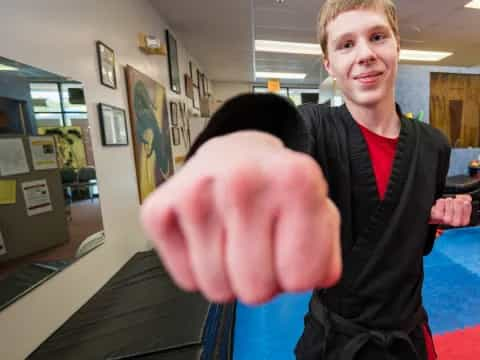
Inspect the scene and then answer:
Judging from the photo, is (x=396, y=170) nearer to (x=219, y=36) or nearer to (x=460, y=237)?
(x=460, y=237)

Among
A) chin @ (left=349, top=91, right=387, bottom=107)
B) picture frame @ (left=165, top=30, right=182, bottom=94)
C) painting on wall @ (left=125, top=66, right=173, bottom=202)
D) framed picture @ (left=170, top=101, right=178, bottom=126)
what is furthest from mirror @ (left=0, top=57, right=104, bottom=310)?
picture frame @ (left=165, top=30, right=182, bottom=94)

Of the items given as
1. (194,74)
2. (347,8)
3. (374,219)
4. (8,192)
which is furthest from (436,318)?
(194,74)

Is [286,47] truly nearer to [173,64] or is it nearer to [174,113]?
[173,64]

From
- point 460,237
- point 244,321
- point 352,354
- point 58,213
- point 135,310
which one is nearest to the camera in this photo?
point 352,354

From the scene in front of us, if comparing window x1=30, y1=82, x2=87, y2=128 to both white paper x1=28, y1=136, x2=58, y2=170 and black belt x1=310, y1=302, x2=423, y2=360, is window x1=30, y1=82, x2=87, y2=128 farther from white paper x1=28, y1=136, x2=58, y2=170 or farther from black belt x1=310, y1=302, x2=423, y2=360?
black belt x1=310, y1=302, x2=423, y2=360

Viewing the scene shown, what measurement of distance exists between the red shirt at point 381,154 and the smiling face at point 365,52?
76mm

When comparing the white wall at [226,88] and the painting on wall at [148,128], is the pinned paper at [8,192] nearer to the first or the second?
the painting on wall at [148,128]

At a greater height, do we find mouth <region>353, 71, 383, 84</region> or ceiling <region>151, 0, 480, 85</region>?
ceiling <region>151, 0, 480, 85</region>

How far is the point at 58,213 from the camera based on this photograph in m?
1.03

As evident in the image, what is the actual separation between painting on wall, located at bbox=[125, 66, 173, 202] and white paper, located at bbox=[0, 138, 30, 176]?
0.95 metres

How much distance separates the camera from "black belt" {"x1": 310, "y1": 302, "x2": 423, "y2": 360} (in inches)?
21.4

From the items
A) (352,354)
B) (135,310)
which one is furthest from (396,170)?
(135,310)

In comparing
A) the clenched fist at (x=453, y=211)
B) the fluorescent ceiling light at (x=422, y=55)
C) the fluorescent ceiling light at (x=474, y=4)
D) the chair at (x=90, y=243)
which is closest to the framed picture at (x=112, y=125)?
the chair at (x=90, y=243)

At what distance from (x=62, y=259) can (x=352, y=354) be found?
1.09m
